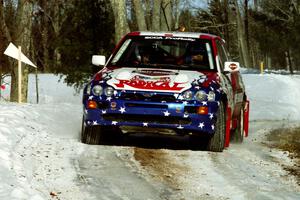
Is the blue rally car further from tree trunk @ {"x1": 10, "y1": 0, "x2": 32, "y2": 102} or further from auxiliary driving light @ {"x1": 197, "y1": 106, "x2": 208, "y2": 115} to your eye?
tree trunk @ {"x1": 10, "y1": 0, "x2": 32, "y2": 102}

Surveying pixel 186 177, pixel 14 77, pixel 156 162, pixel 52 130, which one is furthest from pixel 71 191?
pixel 14 77

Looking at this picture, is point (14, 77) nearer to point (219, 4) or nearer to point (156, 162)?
point (156, 162)

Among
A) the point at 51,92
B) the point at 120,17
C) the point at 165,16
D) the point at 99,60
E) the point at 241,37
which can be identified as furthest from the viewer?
the point at 241,37

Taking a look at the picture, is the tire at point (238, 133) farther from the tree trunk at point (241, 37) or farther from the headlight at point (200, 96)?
the tree trunk at point (241, 37)

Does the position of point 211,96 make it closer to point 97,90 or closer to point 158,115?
point 158,115

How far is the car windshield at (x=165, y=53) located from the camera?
885 cm

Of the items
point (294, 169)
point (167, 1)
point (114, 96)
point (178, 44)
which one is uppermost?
point (167, 1)

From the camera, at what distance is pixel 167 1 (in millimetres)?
22656

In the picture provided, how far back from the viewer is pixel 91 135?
8289 mm

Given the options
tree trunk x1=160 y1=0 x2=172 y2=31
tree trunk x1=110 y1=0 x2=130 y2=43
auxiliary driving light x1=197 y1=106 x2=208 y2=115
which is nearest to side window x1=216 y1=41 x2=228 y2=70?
auxiliary driving light x1=197 y1=106 x2=208 y2=115

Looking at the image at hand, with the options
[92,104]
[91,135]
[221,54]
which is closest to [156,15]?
[221,54]

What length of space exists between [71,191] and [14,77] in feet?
33.7

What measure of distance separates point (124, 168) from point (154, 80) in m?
1.65

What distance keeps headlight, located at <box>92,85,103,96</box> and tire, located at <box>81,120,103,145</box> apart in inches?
20.0
